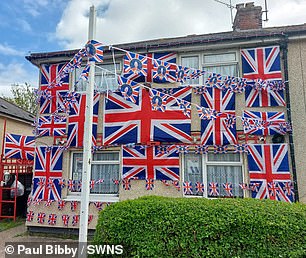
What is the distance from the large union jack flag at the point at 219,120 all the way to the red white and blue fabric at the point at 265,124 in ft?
1.31

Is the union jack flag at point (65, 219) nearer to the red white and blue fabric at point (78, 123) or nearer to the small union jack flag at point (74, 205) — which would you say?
the small union jack flag at point (74, 205)

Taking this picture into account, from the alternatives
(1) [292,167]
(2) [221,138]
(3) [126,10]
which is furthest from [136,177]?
(3) [126,10]

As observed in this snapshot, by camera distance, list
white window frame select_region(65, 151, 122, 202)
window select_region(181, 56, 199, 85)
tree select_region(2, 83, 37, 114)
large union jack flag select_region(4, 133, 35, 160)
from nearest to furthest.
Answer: white window frame select_region(65, 151, 122, 202) → window select_region(181, 56, 199, 85) → large union jack flag select_region(4, 133, 35, 160) → tree select_region(2, 83, 37, 114)

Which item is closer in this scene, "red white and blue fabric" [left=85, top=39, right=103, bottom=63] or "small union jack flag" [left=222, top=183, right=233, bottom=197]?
"red white and blue fabric" [left=85, top=39, right=103, bottom=63]

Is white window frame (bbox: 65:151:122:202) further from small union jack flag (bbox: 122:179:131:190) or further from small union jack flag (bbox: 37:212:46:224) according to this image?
small union jack flag (bbox: 37:212:46:224)

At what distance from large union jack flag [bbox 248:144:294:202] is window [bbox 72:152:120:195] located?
4106 millimetres

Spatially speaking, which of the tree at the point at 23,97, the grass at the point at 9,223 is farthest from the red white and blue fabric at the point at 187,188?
the tree at the point at 23,97

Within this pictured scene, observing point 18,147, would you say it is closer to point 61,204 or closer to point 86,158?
point 61,204

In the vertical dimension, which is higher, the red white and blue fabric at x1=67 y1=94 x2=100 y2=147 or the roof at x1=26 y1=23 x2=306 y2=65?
the roof at x1=26 y1=23 x2=306 y2=65

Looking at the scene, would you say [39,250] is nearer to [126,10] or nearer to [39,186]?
[39,186]

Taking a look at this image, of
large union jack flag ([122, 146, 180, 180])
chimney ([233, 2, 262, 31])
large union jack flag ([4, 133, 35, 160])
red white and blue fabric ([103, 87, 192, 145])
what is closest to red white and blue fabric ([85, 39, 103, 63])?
red white and blue fabric ([103, 87, 192, 145])

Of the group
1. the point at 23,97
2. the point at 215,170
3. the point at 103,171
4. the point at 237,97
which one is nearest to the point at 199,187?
the point at 215,170

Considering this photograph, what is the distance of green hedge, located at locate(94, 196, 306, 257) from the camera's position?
12.5ft

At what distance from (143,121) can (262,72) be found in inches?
155
